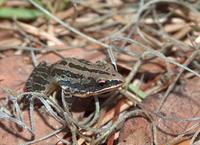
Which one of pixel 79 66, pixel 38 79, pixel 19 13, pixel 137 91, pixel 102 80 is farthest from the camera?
pixel 19 13

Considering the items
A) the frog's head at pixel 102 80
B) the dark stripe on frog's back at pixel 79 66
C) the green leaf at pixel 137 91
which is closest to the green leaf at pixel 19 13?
the dark stripe on frog's back at pixel 79 66

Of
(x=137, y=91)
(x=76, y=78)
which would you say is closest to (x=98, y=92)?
(x=76, y=78)

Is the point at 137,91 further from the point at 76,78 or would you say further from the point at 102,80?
the point at 76,78

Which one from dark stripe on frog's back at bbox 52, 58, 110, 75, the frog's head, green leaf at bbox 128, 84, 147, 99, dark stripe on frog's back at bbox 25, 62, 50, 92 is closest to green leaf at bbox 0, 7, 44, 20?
dark stripe on frog's back at bbox 25, 62, 50, 92

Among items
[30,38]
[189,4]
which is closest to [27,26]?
[30,38]

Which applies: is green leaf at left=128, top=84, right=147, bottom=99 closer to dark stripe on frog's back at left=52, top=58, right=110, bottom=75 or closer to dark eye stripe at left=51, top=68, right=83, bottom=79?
dark stripe on frog's back at left=52, top=58, right=110, bottom=75

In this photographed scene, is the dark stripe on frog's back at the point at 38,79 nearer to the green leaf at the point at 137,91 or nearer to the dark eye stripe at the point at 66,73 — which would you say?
the dark eye stripe at the point at 66,73

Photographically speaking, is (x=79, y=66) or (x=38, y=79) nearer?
(x=79, y=66)
